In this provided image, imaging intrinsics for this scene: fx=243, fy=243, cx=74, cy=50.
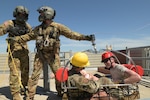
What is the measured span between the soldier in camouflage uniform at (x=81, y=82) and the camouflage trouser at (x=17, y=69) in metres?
1.91

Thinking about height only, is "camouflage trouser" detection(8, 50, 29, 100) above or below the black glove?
below

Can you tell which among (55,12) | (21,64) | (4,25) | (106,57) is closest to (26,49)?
(21,64)

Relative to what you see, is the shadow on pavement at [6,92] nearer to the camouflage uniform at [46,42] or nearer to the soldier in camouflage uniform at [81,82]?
the camouflage uniform at [46,42]

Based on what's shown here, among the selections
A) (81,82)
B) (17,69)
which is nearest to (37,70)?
(17,69)

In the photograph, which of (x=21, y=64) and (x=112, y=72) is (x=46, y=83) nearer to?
(x=21, y=64)

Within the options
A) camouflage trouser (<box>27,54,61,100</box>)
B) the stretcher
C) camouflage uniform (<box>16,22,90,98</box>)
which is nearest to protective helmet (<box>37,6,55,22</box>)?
camouflage uniform (<box>16,22,90,98</box>)

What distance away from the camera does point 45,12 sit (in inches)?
185

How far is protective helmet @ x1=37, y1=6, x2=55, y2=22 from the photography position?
4707 millimetres

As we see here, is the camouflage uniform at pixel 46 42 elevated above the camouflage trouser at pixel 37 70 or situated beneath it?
elevated above

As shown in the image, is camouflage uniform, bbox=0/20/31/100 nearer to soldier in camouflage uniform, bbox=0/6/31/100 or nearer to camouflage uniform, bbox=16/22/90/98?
soldier in camouflage uniform, bbox=0/6/31/100

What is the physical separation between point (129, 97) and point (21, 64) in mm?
2860

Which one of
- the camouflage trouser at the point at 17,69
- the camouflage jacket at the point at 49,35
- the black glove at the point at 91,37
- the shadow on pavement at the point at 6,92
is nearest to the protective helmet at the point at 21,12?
the camouflage jacket at the point at 49,35

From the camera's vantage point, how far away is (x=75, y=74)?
3244mm

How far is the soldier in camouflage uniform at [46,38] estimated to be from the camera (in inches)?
186
